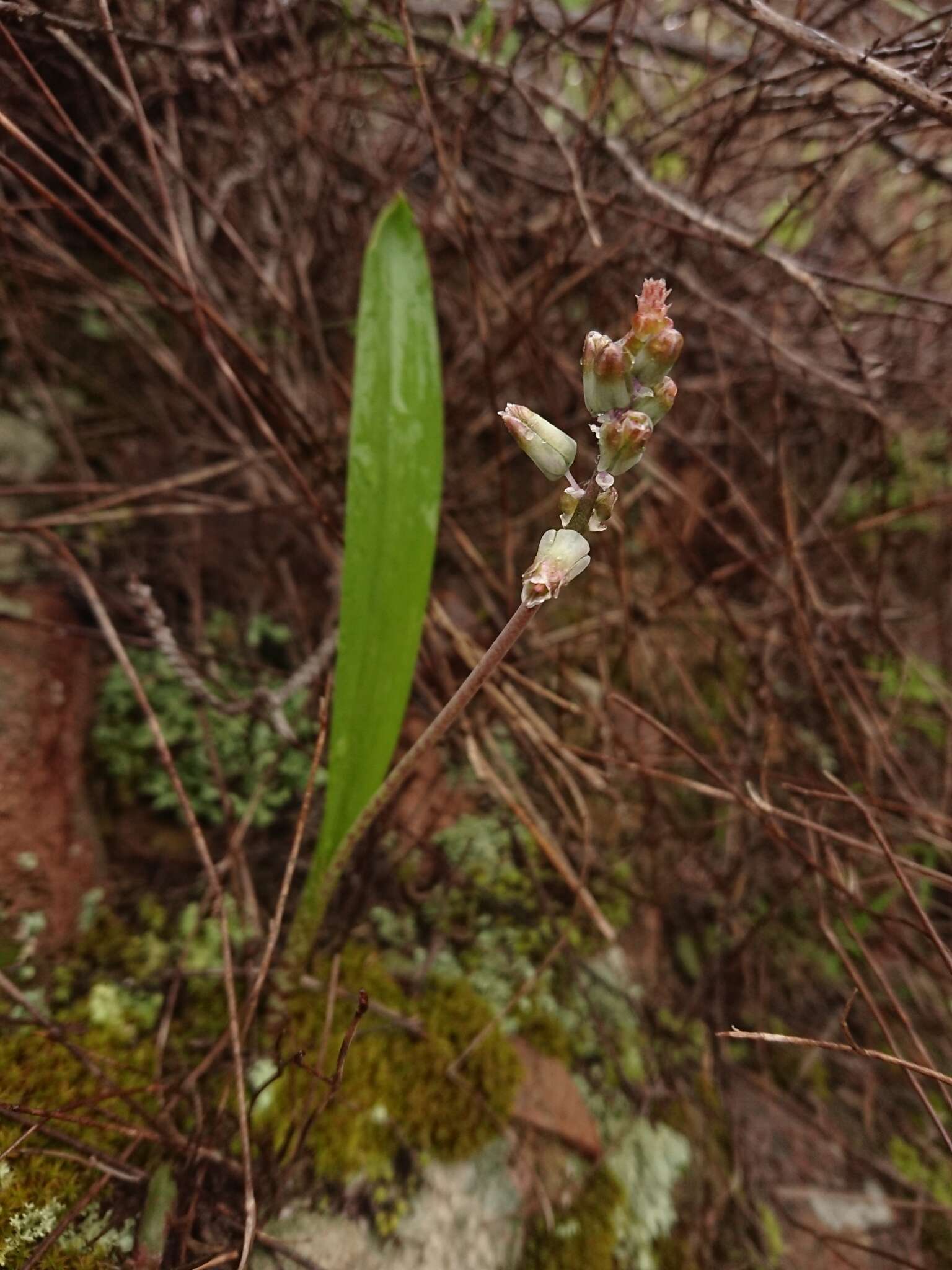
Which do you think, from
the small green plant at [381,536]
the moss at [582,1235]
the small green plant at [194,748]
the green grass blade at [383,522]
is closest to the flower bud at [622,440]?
the small green plant at [381,536]

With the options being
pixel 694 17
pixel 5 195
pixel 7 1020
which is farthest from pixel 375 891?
pixel 694 17

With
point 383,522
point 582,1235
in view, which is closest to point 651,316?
point 383,522

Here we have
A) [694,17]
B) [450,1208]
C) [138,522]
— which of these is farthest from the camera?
[694,17]

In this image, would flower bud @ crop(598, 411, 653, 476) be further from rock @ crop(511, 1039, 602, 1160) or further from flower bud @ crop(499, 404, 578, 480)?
rock @ crop(511, 1039, 602, 1160)

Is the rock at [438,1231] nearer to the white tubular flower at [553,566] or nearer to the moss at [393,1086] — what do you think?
the moss at [393,1086]

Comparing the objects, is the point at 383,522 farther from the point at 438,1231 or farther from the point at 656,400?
the point at 438,1231

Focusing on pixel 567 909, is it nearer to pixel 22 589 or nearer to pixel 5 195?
pixel 22 589
